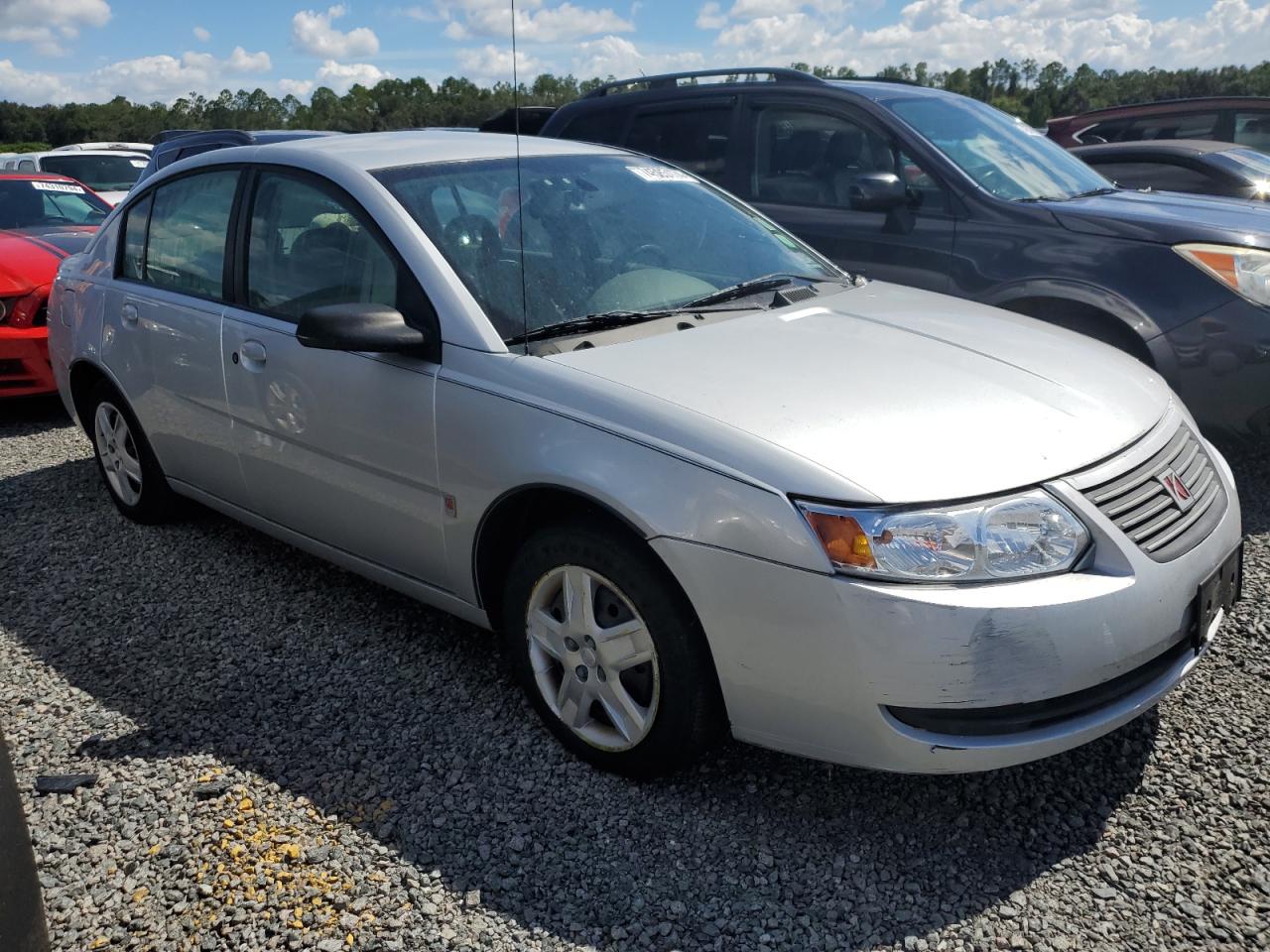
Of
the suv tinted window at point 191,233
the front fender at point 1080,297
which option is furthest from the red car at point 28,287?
the front fender at point 1080,297

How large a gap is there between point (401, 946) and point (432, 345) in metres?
1.53

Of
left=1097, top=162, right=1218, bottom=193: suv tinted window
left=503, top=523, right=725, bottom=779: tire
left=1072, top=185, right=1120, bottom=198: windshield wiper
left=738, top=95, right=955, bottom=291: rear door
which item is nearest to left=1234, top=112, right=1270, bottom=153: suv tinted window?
left=1097, top=162, right=1218, bottom=193: suv tinted window

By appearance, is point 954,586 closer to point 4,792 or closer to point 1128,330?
point 4,792

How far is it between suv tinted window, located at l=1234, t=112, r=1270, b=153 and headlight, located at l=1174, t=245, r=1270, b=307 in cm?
647

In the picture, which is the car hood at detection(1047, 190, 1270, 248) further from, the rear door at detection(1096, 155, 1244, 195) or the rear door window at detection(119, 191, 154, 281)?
the rear door window at detection(119, 191, 154, 281)

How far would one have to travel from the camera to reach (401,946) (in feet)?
7.60

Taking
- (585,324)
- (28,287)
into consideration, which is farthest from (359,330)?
(28,287)

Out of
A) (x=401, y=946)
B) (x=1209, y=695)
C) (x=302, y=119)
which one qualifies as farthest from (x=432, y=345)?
(x=302, y=119)

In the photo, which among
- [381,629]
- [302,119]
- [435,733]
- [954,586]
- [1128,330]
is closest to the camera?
[954,586]

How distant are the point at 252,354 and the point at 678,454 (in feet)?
5.84

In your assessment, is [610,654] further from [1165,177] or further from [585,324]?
[1165,177]

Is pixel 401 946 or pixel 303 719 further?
pixel 303 719

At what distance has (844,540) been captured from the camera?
90.9 inches

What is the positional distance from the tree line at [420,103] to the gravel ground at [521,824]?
1.83m
